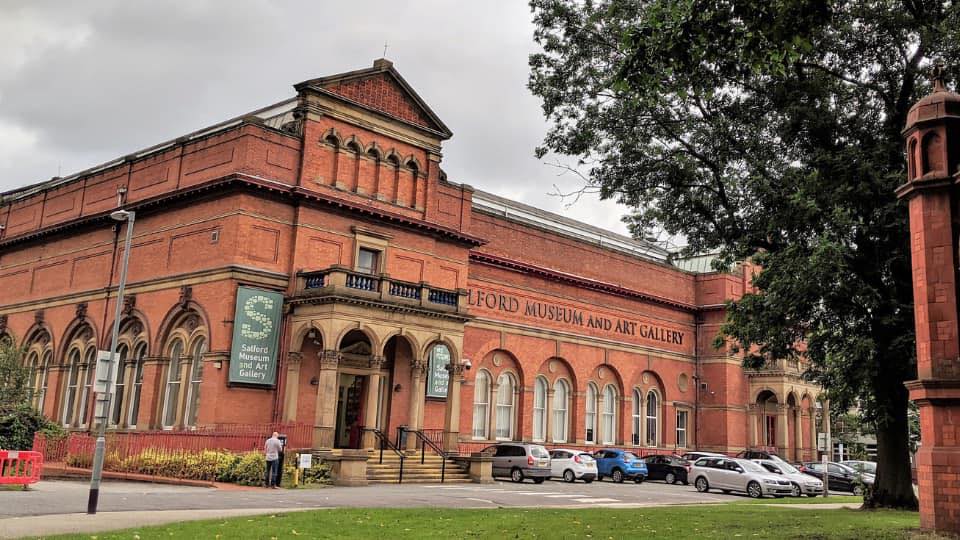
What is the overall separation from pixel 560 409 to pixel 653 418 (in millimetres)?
7819

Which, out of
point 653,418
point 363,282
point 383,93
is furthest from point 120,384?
point 653,418

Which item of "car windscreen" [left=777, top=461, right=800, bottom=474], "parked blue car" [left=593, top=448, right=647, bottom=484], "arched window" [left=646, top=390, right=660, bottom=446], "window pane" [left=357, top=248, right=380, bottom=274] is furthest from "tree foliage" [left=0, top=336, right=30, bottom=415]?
"arched window" [left=646, top=390, right=660, bottom=446]

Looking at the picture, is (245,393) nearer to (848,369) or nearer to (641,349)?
(848,369)

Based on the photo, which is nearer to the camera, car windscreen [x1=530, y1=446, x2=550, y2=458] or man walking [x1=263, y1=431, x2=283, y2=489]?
man walking [x1=263, y1=431, x2=283, y2=489]

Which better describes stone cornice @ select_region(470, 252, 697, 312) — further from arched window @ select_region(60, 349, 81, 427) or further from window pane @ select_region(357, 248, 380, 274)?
arched window @ select_region(60, 349, 81, 427)

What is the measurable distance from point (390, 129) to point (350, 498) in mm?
16699

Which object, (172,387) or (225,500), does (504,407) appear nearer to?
(172,387)

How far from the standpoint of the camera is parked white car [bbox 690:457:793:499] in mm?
31750

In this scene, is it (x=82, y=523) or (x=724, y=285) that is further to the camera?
(x=724, y=285)

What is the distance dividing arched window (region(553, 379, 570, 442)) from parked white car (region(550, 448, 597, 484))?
6.91 m

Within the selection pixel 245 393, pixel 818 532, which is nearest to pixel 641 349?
pixel 245 393

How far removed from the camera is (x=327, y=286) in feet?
95.8

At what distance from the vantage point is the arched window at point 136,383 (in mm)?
32594

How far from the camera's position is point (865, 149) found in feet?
69.4
